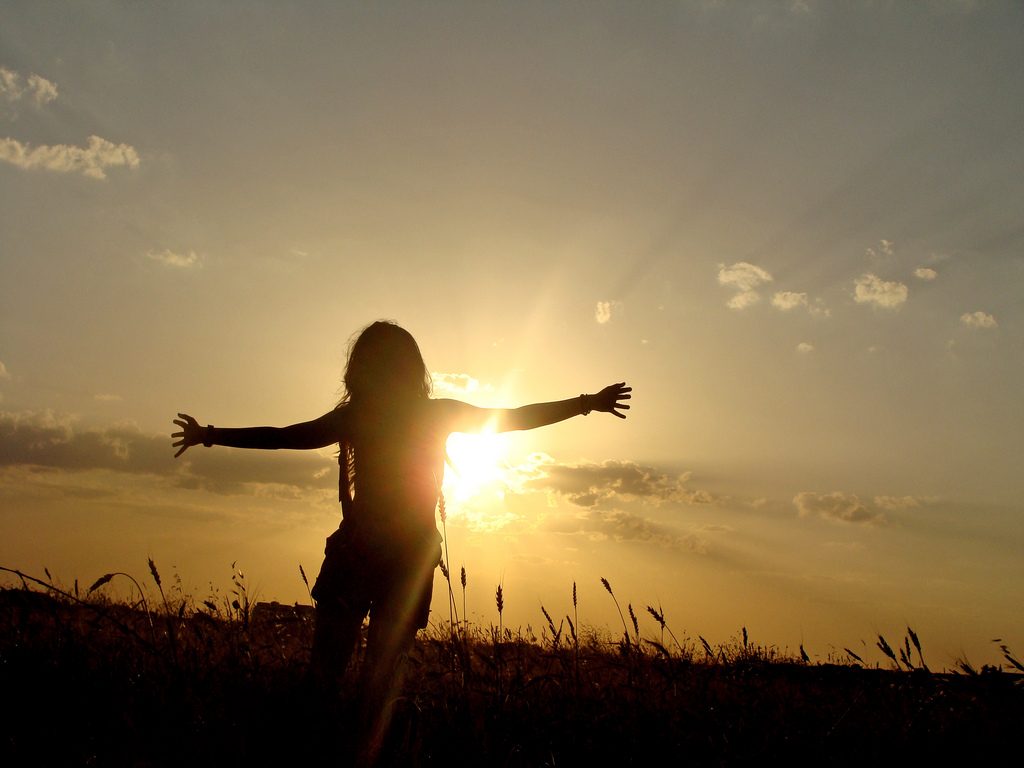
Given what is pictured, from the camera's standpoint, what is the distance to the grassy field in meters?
2.69

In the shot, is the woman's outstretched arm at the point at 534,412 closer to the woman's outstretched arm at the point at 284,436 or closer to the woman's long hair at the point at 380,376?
the woman's long hair at the point at 380,376

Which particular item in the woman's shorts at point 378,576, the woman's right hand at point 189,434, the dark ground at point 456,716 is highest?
the woman's right hand at point 189,434

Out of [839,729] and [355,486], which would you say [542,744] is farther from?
[355,486]

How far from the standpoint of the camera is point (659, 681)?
4672mm

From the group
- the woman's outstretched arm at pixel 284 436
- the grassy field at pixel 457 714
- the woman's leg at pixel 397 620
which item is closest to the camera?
the grassy field at pixel 457 714

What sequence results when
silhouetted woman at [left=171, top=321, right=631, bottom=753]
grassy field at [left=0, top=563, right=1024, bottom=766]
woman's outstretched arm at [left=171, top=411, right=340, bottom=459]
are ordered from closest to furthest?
grassy field at [left=0, top=563, right=1024, bottom=766] < silhouetted woman at [left=171, top=321, right=631, bottom=753] < woman's outstretched arm at [left=171, top=411, right=340, bottom=459]

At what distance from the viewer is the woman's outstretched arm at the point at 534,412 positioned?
485 centimetres

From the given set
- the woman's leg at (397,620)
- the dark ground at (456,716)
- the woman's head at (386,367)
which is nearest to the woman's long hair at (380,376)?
the woman's head at (386,367)

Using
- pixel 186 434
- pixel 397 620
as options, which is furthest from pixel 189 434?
pixel 397 620

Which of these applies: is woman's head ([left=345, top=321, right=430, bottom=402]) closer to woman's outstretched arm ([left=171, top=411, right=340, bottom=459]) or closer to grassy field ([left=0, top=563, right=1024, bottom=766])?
woman's outstretched arm ([left=171, top=411, right=340, bottom=459])

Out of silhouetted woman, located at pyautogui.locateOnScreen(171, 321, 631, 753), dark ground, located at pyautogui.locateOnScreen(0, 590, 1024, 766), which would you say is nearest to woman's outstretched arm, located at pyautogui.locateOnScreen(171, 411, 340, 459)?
silhouetted woman, located at pyautogui.locateOnScreen(171, 321, 631, 753)

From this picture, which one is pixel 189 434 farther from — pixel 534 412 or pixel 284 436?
pixel 534 412

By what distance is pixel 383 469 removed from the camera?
4.59 m

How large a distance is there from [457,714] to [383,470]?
1827 millimetres
